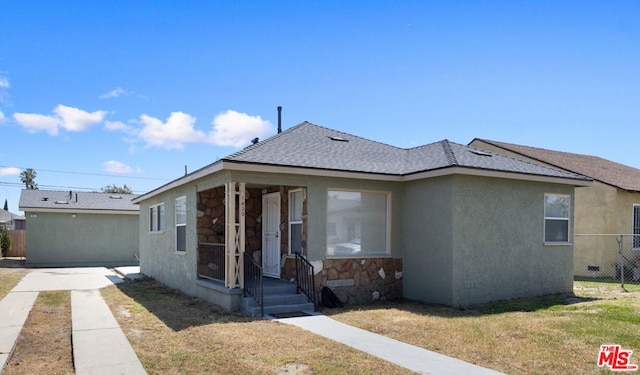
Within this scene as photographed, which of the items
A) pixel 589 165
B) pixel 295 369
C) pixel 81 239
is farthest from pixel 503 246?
pixel 81 239

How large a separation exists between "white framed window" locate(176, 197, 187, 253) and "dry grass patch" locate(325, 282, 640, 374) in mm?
5091

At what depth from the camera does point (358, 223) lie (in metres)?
A: 10.9

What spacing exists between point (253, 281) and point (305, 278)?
1116 millimetres

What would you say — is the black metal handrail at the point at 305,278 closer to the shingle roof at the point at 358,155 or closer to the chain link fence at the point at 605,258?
the shingle roof at the point at 358,155

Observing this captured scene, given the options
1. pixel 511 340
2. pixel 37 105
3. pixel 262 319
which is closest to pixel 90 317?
pixel 262 319

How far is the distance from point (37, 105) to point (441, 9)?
16.7m

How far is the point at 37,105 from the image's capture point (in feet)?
64.7

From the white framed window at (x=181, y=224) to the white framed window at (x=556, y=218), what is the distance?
338 inches

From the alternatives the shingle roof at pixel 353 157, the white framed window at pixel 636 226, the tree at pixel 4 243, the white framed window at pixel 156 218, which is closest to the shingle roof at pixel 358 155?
the shingle roof at pixel 353 157

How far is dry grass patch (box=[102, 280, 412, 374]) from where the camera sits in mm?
5680

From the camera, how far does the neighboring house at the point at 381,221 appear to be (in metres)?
9.93

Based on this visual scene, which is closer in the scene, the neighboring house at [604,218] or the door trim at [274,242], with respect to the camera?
the door trim at [274,242]

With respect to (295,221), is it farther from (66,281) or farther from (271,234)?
(66,281)

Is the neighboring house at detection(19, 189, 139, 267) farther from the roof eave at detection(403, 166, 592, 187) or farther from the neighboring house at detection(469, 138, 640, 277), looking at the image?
the neighboring house at detection(469, 138, 640, 277)
